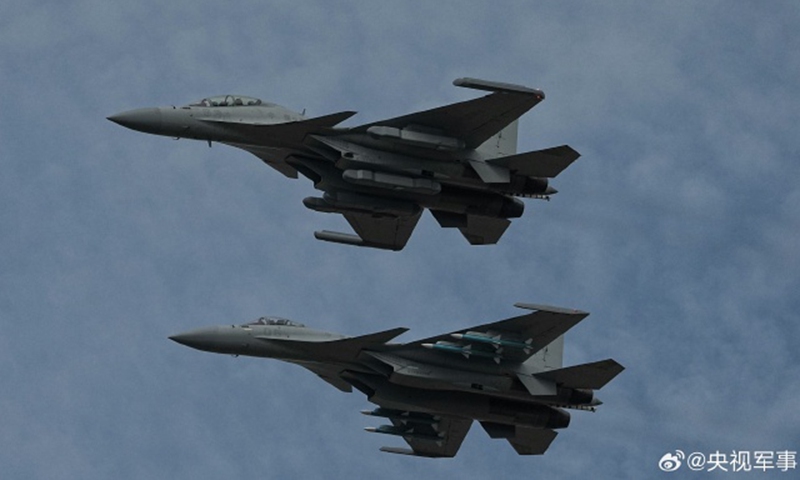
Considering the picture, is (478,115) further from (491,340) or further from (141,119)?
(141,119)

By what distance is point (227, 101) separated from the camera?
86.2 meters

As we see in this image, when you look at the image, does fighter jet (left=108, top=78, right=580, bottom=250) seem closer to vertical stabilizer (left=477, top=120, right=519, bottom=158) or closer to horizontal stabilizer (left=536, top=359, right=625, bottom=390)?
vertical stabilizer (left=477, top=120, right=519, bottom=158)

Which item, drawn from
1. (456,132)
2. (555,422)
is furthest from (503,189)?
(555,422)

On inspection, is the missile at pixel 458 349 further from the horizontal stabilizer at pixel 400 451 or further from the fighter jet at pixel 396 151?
the horizontal stabilizer at pixel 400 451

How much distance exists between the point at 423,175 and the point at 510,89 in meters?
5.30

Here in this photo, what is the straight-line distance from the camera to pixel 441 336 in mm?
86375

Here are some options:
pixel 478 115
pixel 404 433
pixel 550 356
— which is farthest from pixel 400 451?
pixel 478 115

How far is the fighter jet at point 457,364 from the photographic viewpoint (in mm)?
86062

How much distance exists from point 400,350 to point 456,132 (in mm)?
8689

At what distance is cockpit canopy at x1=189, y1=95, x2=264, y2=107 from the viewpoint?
8606cm

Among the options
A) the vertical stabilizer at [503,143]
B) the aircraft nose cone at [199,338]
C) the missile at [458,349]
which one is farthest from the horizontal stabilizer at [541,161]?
the aircraft nose cone at [199,338]

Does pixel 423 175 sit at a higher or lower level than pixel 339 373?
higher

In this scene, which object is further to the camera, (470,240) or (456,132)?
(470,240)

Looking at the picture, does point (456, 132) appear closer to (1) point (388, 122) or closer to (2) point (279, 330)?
(1) point (388, 122)
